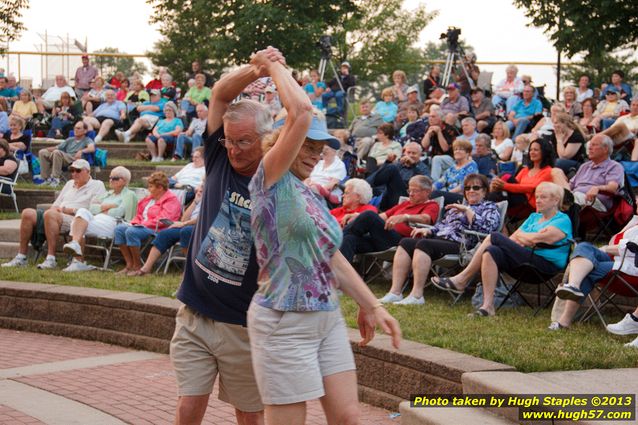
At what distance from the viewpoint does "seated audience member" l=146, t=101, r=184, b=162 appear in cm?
1892

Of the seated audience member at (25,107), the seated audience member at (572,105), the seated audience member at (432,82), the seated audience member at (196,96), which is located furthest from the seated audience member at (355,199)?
the seated audience member at (25,107)

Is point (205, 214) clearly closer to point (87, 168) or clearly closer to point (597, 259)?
point (597, 259)

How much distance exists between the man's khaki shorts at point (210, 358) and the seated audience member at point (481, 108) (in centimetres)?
1218

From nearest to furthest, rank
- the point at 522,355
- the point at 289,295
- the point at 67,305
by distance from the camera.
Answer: the point at 289,295 < the point at 522,355 < the point at 67,305

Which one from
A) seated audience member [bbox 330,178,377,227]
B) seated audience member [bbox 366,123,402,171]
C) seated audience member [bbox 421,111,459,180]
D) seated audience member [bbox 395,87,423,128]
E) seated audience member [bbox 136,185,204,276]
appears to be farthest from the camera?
seated audience member [bbox 395,87,423,128]

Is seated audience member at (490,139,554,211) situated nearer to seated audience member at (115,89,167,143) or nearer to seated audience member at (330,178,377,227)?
seated audience member at (330,178,377,227)

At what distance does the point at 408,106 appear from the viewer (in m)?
17.0

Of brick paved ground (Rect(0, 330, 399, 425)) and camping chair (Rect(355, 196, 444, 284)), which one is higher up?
camping chair (Rect(355, 196, 444, 284))

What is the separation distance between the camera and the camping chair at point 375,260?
1004 cm

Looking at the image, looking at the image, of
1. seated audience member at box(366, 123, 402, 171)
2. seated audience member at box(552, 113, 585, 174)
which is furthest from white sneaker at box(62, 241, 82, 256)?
seated audience member at box(552, 113, 585, 174)

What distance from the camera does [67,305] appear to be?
9.41 meters

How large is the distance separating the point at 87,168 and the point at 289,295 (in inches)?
386

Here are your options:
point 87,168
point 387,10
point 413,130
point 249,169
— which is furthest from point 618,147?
point 387,10

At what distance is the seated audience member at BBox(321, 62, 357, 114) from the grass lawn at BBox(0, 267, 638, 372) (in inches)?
428
